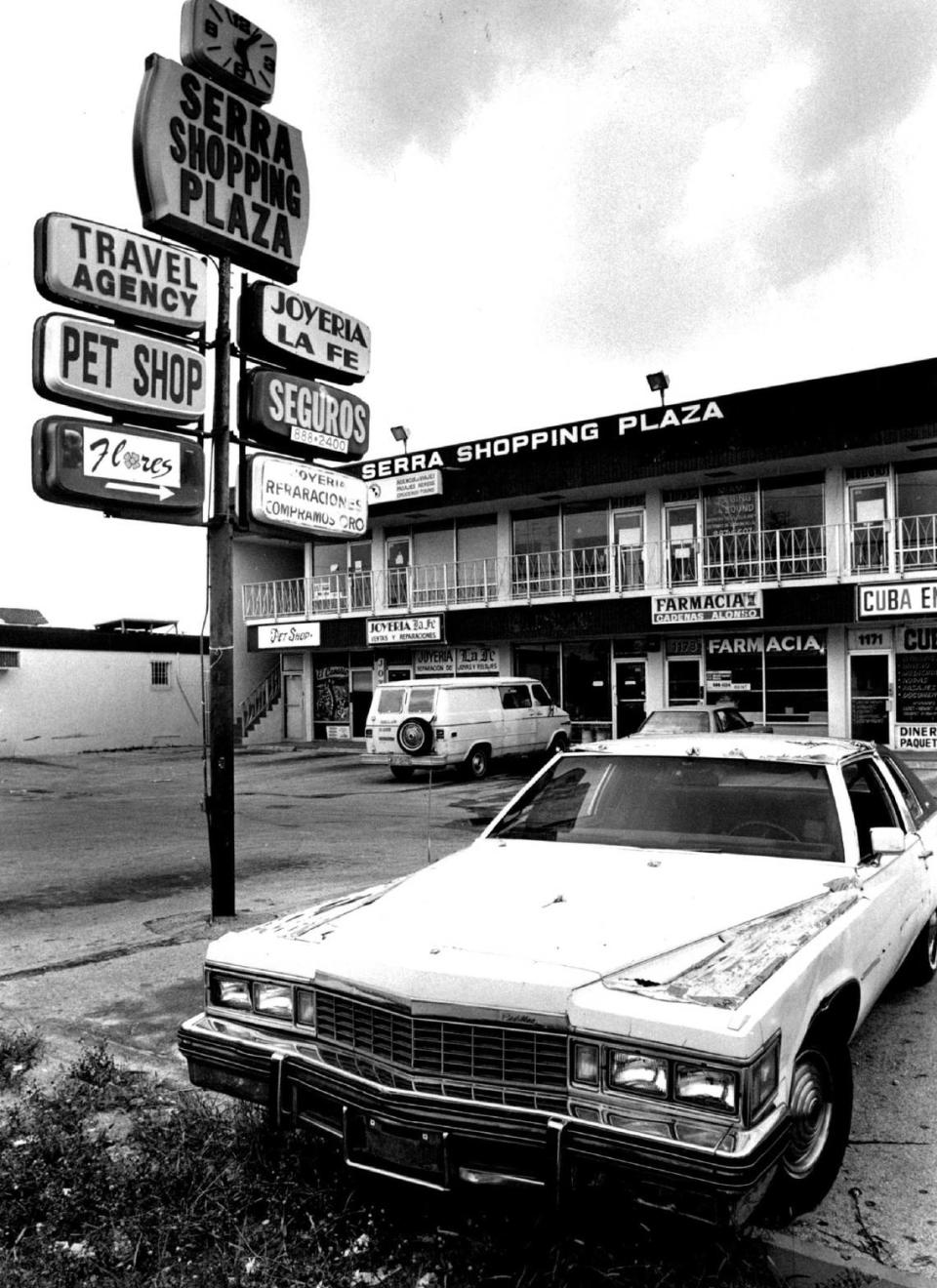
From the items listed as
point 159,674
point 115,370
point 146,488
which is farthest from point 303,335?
point 159,674

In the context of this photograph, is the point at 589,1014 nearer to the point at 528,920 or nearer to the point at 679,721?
the point at 528,920

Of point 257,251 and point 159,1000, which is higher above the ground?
point 257,251

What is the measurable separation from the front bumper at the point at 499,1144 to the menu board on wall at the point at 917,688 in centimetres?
2065

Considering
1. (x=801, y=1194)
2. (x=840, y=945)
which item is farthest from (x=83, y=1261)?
(x=840, y=945)

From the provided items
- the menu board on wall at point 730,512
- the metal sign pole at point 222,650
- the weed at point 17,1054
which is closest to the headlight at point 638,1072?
the weed at point 17,1054

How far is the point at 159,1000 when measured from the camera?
5.44 metres

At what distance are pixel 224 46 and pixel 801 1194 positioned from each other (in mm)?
7523

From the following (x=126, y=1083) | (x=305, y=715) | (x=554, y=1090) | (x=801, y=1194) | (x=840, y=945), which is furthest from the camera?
(x=305, y=715)

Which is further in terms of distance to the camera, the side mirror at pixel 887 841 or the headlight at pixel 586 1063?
the side mirror at pixel 887 841

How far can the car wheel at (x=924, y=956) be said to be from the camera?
5.25m

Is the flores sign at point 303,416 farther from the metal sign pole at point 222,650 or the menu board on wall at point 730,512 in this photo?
the menu board on wall at point 730,512

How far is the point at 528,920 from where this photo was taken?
3.39m

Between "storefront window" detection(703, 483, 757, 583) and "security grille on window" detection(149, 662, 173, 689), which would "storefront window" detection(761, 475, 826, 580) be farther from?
"security grille on window" detection(149, 662, 173, 689)

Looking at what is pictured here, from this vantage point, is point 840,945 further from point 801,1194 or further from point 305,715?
point 305,715
